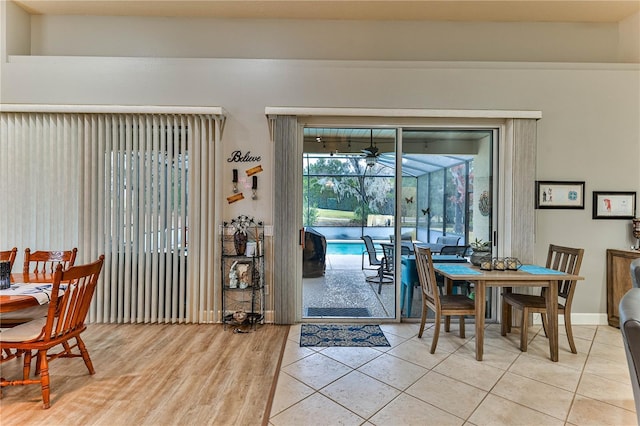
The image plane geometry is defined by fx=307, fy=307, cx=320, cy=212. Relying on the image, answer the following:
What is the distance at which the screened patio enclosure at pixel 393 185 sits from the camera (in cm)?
373

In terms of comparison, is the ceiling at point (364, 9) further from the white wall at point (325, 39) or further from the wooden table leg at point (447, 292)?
the wooden table leg at point (447, 292)

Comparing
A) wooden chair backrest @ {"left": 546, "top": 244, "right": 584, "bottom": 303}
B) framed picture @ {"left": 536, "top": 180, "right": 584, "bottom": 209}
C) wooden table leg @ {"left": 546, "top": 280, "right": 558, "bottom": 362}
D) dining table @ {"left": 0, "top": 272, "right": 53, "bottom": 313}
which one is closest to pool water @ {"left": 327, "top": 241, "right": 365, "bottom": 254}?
wooden table leg @ {"left": 546, "top": 280, "right": 558, "bottom": 362}

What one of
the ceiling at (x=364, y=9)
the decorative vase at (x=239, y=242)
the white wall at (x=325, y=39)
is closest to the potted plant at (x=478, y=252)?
the white wall at (x=325, y=39)

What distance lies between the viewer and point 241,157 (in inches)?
145

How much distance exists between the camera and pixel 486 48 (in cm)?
403

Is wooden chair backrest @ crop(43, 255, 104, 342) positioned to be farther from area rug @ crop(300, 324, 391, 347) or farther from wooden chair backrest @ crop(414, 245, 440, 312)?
wooden chair backrest @ crop(414, 245, 440, 312)

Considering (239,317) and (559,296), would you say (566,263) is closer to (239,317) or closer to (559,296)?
(559,296)

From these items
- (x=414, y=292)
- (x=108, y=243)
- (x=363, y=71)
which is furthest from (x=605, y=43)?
(x=108, y=243)

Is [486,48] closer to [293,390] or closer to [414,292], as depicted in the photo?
[414,292]

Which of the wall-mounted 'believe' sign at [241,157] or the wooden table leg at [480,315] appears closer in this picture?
the wooden table leg at [480,315]

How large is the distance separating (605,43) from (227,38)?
4950 mm

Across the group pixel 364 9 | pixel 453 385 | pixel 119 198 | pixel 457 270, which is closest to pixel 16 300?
pixel 119 198

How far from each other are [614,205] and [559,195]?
67 centimetres

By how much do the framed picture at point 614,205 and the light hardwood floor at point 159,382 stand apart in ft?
13.2
